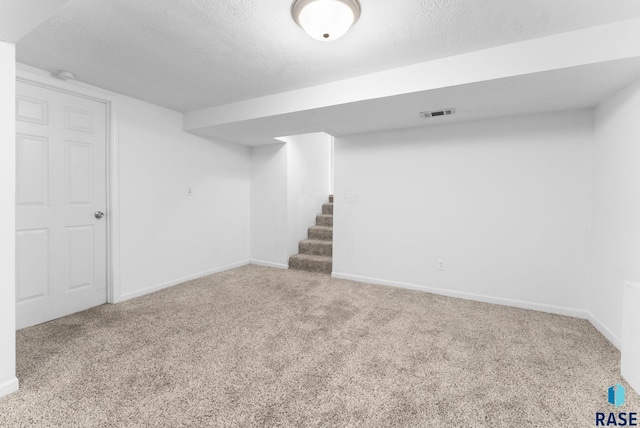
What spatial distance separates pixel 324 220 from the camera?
4.99 metres

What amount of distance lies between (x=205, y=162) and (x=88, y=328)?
2.29 meters

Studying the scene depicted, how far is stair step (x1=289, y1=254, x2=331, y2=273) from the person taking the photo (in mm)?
4039

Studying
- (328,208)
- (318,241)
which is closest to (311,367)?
(318,241)

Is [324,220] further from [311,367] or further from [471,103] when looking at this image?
[311,367]

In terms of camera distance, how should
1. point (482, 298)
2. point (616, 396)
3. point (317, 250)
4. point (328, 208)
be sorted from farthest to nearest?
1. point (328, 208)
2. point (317, 250)
3. point (482, 298)
4. point (616, 396)

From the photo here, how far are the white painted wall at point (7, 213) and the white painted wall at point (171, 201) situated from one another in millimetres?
1440

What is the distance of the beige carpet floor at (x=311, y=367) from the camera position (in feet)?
4.56

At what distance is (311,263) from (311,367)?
7.78 ft

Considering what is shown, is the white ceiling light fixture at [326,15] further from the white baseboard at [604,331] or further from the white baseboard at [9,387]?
the white baseboard at [604,331]

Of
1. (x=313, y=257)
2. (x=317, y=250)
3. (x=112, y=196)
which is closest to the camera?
(x=112, y=196)

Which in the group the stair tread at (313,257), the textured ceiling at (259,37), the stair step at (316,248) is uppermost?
the textured ceiling at (259,37)

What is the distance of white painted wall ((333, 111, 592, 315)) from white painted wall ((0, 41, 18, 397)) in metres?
3.02

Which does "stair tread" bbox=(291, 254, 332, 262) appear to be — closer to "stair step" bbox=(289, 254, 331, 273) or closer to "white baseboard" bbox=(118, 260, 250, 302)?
"stair step" bbox=(289, 254, 331, 273)

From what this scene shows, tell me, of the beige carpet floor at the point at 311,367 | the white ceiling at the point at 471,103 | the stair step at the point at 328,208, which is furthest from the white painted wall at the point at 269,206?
the beige carpet floor at the point at 311,367
